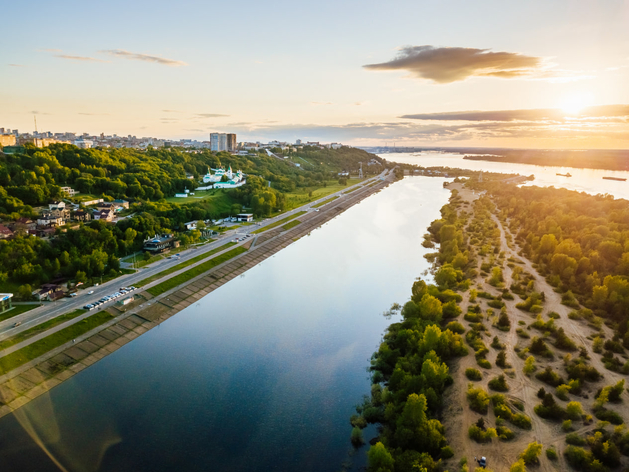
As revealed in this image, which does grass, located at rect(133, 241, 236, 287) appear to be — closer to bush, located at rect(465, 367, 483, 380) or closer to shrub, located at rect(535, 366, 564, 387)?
bush, located at rect(465, 367, 483, 380)

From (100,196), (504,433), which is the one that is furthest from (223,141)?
(504,433)

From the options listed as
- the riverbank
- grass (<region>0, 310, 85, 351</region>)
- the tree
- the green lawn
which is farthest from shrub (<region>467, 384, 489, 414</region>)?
the green lawn

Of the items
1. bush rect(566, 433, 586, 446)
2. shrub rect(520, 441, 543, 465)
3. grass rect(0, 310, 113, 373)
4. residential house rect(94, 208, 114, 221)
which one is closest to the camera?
shrub rect(520, 441, 543, 465)

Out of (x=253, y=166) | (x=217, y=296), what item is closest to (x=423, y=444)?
(x=217, y=296)

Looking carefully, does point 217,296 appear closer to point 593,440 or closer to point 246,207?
point 593,440

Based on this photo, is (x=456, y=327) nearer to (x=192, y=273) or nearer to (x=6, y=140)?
(x=192, y=273)

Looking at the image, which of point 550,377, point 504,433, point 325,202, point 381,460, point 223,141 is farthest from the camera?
point 223,141

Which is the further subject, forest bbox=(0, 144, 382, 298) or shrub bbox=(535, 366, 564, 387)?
forest bbox=(0, 144, 382, 298)

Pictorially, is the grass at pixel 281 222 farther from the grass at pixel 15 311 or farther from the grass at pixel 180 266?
the grass at pixel 15 311
